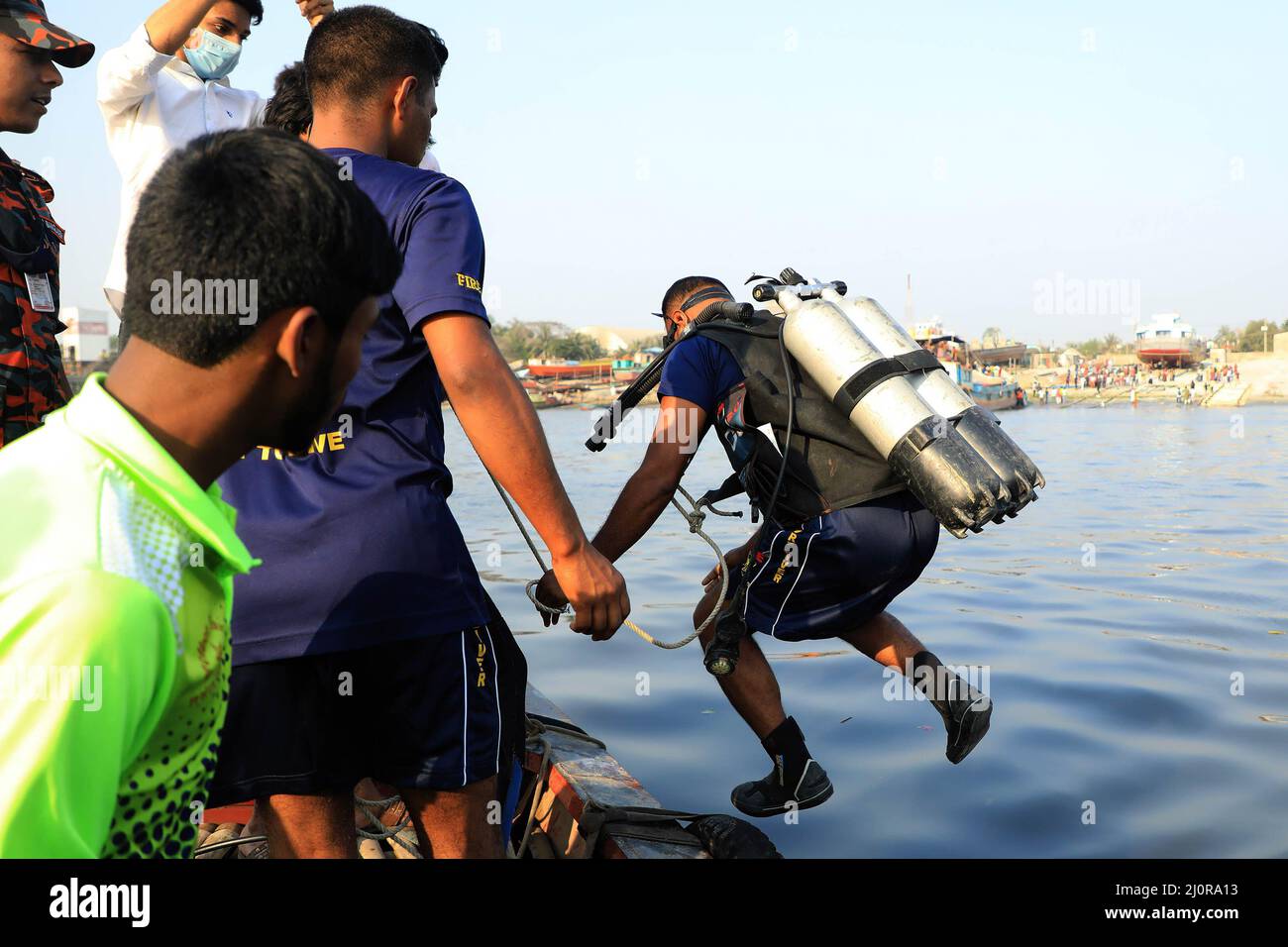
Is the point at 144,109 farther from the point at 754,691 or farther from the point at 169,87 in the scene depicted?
the point at 754,691

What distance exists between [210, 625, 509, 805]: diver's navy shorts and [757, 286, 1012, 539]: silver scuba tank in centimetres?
198

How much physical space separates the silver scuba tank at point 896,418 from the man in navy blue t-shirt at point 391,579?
5.65ft

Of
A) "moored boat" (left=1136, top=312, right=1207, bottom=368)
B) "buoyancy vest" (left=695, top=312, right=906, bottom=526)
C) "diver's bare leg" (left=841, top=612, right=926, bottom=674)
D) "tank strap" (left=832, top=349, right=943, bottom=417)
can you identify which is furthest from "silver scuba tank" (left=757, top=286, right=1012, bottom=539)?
"moored boat" (left=1136, top=312, right=1207, bottom=368)

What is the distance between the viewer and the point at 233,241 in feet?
4.61

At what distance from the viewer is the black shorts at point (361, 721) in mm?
2316

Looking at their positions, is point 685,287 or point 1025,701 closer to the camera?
point 685,287

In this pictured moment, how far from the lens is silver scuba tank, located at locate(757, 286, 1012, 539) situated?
3734mm

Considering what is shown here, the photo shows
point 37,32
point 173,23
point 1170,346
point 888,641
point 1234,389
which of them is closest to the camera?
point 37,32

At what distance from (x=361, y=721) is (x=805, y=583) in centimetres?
217

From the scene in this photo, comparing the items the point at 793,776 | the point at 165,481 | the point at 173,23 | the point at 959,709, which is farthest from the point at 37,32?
the point at 959,709
